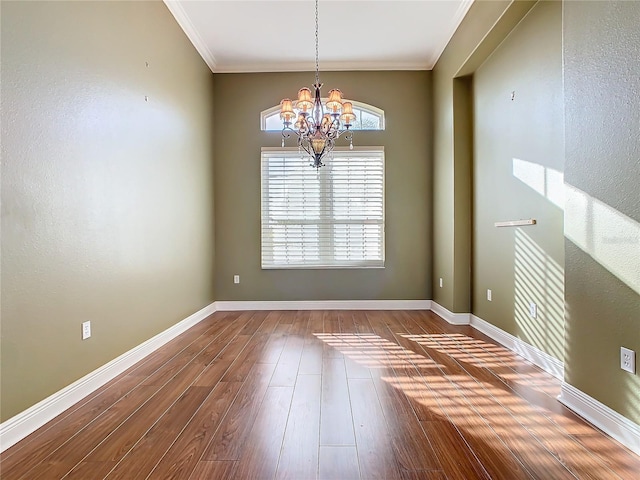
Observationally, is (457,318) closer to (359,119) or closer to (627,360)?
(627,360)

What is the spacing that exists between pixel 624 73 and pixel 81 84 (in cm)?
306

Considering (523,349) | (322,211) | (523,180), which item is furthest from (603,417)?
(322,211)

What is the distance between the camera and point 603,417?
1.89 m

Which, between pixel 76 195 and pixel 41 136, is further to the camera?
pixel 76 195

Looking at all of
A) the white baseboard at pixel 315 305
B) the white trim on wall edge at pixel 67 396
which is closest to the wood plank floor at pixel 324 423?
the white trim on wall edge at pixel 67 396

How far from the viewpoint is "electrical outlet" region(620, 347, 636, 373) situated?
5.66ft

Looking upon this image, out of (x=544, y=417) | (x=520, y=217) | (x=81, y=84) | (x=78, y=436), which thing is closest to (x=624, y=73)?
(x=520, y=217)

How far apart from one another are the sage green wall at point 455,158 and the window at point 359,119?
762mm

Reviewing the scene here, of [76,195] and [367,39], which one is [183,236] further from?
[367,39]

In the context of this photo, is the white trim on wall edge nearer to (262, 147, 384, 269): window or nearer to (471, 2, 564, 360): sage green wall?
(262, 147, 384, 269): window

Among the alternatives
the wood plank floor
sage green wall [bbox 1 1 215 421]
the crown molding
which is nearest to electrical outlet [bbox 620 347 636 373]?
the wood plank floor

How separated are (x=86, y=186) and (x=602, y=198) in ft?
9.95

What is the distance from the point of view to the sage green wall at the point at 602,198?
1.74 metres

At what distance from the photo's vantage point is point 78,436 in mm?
1859
